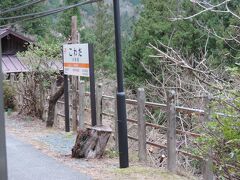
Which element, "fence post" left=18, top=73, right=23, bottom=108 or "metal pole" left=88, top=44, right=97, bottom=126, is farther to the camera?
"fence post" left=18, top=73, right=23, bottom=108

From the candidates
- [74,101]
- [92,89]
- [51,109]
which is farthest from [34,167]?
[51,109]

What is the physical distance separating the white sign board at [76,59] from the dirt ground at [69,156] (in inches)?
67.0

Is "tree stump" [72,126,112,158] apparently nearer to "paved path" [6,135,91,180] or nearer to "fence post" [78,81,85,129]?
"paved path" [6,135,91,180]

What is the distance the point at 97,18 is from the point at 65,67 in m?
27.9

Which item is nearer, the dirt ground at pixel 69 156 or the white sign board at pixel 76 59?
the dirt ground at pixel 69 156

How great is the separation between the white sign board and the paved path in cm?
209

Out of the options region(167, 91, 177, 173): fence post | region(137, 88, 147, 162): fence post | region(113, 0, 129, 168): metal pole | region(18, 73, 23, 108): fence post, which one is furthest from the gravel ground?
region(18, 73, 23, 108): fence post

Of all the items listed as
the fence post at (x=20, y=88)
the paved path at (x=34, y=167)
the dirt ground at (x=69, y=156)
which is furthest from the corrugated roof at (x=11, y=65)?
the paved path at (x=34, y=167)

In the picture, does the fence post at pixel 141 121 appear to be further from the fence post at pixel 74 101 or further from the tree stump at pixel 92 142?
the fence post at pixel 74 101

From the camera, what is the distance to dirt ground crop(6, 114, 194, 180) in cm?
696

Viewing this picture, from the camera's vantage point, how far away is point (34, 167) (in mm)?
7836

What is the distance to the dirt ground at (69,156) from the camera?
22.8 feet

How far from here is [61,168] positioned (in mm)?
7656

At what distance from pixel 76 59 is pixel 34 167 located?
324cm
